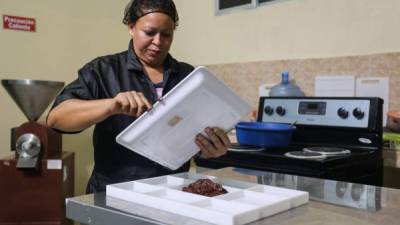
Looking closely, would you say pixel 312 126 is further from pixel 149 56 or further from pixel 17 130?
pixel 17 130

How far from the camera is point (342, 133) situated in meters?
1.93

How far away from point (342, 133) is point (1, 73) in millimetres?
2132

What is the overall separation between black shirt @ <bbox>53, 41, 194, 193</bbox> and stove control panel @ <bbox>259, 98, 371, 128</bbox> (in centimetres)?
81

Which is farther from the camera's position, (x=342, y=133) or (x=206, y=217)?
(x=342, y=133)

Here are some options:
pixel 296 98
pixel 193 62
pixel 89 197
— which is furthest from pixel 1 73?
pixel 89 197

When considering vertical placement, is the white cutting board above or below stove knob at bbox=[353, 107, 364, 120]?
above

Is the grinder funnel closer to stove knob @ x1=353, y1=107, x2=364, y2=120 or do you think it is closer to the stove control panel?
the stove control panel

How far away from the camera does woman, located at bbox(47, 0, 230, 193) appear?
139cm

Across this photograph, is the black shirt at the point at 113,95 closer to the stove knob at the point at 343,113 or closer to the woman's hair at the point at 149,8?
the woman's hair at the point at 149,8

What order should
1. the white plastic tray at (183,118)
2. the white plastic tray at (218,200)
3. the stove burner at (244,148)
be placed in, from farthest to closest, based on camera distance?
the stove burner at (244,148), the white plastic tray at (183,118), the white plastic tray at (218,200)

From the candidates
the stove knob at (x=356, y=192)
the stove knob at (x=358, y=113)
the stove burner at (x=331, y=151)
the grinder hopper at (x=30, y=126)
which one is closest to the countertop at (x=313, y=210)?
the stove knob at (x=356, y=192)

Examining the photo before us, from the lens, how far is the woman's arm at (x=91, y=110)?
107 centimetres

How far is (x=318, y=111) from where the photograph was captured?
203cm

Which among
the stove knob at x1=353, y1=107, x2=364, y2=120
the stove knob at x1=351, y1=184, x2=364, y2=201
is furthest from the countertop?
the stove knob at x1=353, y1=107, x2=364, y2=120
